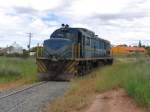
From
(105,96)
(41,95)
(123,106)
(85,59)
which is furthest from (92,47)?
(123,106)

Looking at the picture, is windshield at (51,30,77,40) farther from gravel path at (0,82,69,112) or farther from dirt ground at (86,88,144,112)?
dirt ground at (86,88,144,112)

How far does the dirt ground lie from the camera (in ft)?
39.9

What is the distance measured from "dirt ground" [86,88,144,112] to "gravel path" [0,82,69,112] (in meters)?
2.05

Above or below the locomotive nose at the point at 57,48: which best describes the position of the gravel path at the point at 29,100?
below

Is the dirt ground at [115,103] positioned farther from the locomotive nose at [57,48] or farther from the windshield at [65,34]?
the windshield at [65,34]

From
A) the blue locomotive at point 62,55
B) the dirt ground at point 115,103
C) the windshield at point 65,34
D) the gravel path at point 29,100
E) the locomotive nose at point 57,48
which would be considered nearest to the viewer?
the dirt ground at point 115,103

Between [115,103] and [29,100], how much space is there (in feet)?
14.1

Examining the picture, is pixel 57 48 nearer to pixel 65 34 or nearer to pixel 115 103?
pixel 65 34


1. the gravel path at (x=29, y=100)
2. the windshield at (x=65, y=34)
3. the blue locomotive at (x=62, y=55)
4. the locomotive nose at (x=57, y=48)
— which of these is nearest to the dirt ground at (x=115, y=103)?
the gravel path at (x=29, y=100)

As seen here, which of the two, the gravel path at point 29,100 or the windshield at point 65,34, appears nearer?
the gravel path at point 29,100

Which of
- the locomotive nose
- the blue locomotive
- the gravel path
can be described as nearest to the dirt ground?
the gravel path

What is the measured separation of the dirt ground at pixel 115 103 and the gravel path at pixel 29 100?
6.73 ft

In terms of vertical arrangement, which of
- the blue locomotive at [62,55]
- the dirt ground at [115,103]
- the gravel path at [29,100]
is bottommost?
the gravel path at [29,100]

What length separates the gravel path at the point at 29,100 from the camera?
553 inches
